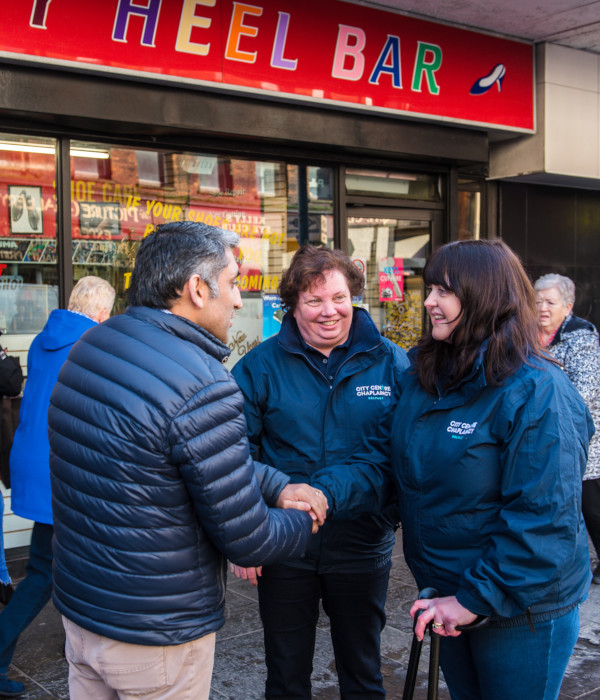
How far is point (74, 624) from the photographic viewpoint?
7.17 ft

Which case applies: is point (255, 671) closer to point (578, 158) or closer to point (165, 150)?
point (165, 150)

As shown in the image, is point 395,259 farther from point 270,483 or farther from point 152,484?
point 152,484

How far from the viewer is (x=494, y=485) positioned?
227 cm

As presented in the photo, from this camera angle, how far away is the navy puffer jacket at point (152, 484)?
1983 millimetres

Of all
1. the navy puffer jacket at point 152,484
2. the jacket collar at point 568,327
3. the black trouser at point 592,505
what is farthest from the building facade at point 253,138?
the navy puffer jacket at point 152,484

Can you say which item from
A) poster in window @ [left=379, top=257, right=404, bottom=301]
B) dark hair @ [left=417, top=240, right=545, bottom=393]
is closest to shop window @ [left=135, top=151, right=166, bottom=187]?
poster in window @ [left=379, top=257, right=404, bottom=301]

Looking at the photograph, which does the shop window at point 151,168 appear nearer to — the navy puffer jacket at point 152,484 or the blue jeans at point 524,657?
the navy puffer jacket at point 152,484

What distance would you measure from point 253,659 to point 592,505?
2475 mm

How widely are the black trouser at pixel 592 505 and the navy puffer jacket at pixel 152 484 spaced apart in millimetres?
3666

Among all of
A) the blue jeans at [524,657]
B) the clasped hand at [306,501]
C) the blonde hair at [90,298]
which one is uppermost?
the blonde hair at [90,298]

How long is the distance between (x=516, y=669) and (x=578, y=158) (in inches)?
260

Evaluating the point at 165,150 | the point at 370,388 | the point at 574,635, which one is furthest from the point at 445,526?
the point at 165,150

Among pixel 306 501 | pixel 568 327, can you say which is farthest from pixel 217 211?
pixel 306 501

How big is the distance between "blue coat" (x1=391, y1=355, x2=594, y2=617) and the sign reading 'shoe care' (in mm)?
3756
